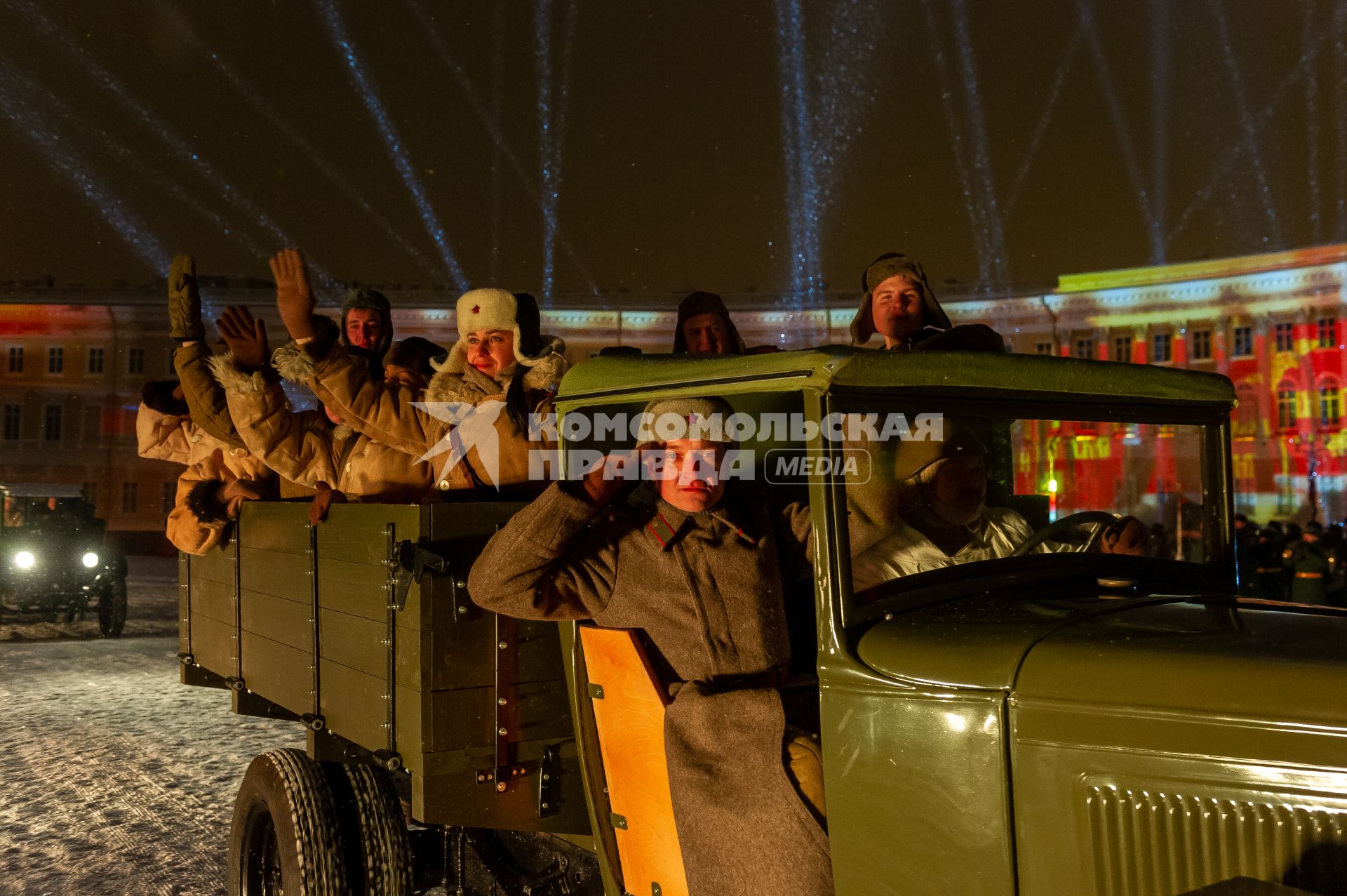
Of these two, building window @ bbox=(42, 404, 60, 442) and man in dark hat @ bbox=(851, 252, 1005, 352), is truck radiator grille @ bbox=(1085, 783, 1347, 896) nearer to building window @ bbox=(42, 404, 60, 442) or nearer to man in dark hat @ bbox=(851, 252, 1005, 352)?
man in dark hat @ bbox=(851, 252, 1005, 352)

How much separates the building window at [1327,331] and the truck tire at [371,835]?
2089 inches

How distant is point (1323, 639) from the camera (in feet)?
7.23

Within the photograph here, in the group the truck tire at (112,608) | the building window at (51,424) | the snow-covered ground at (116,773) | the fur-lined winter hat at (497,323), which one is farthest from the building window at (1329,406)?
the building window at (51,424)

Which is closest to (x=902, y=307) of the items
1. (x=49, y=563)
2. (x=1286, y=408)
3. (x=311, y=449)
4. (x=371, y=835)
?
(x=311, y=449)

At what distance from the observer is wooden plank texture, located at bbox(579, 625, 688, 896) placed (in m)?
2.80

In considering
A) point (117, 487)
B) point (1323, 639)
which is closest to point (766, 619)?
point (1323, 639)

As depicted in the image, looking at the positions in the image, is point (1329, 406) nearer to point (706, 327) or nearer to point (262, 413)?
point (706, 327)

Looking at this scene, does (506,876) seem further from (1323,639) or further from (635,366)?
(1323,639)

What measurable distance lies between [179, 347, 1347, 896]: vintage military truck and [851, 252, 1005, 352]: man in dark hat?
32.9 inches

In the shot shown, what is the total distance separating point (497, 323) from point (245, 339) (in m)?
0.99

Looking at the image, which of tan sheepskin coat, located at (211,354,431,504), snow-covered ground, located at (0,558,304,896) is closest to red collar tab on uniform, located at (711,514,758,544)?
tan sheepskin coat, located at (211,354,431,504)

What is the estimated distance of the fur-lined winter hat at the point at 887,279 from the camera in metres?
4.13

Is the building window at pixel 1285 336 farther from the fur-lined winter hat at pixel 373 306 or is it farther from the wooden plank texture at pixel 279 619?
the wooden plank texture at pixel 279 619

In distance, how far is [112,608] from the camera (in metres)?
14.1
